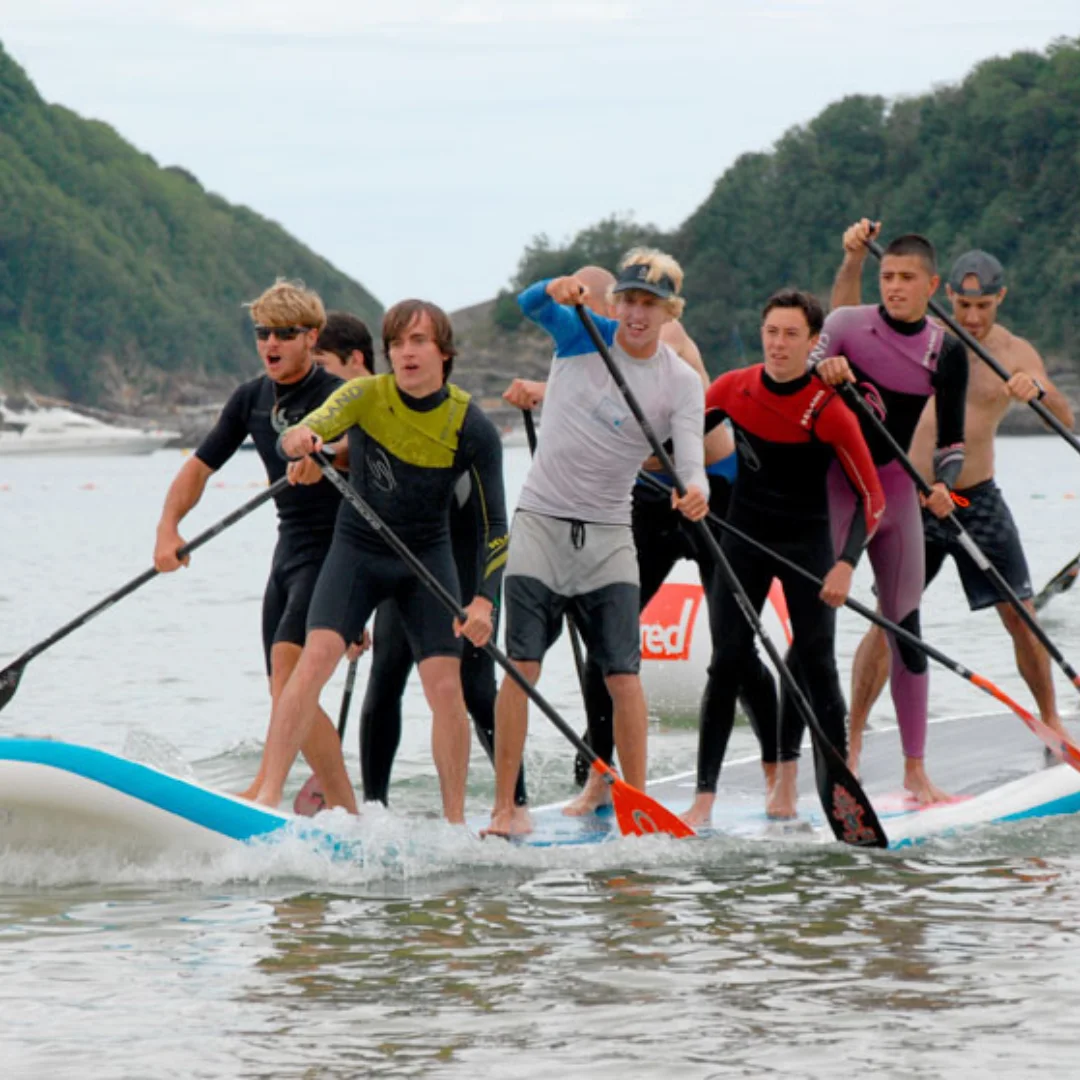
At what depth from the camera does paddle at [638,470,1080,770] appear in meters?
7.41

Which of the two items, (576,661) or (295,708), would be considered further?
(576,661)

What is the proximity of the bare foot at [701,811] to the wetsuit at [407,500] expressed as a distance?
1.29 m

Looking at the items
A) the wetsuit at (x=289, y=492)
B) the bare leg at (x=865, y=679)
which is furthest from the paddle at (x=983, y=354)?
the wetsuit at (x=289, y=492)

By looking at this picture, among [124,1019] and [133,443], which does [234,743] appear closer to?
[124,1019]

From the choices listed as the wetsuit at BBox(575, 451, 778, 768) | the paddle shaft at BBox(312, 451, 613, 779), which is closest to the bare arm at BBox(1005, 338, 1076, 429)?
the wetsuit at BBox(575, 451, 778, 768)

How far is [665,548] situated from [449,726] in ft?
4.29

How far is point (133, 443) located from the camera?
11419 centimetres

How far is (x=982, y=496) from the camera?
8.59 meters

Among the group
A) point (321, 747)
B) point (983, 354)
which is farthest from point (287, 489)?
point (983, 354)

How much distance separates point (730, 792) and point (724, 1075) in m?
3.51

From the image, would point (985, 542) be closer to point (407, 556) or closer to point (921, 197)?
point (407, 556)

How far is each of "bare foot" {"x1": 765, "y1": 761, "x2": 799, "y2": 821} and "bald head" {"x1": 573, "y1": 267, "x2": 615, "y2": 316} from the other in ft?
6.20

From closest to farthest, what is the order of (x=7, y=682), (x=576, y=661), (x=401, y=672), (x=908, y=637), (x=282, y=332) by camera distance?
(x=282, y=332) < (x=401, y=672) < (x=7, y=682) < (x=908, y=637) < (x=576, y=661)

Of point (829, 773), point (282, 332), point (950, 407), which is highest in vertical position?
point (282, 332)
